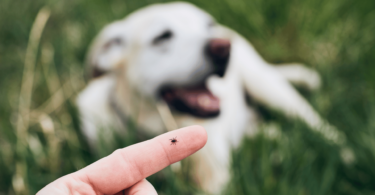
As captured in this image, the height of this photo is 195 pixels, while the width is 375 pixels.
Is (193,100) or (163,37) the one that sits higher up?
(163,37)

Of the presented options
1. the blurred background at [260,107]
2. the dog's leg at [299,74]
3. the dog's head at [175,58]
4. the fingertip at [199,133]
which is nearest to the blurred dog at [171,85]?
the dog's head at [175,58]

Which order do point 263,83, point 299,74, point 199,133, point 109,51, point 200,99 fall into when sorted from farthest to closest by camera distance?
point 299,74 < point 263,83 < point 109,51 < point 200,99 < point 199,133

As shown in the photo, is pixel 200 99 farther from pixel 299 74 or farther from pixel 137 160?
pixel 299 74

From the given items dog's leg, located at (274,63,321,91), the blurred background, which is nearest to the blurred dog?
the blurred background

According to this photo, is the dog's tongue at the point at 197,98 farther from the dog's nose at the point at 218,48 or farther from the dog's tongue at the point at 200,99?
the dog's nose at the point at 218,48

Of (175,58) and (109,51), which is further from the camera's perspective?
(109,51)

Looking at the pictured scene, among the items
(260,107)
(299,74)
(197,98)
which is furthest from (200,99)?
(299,74)
